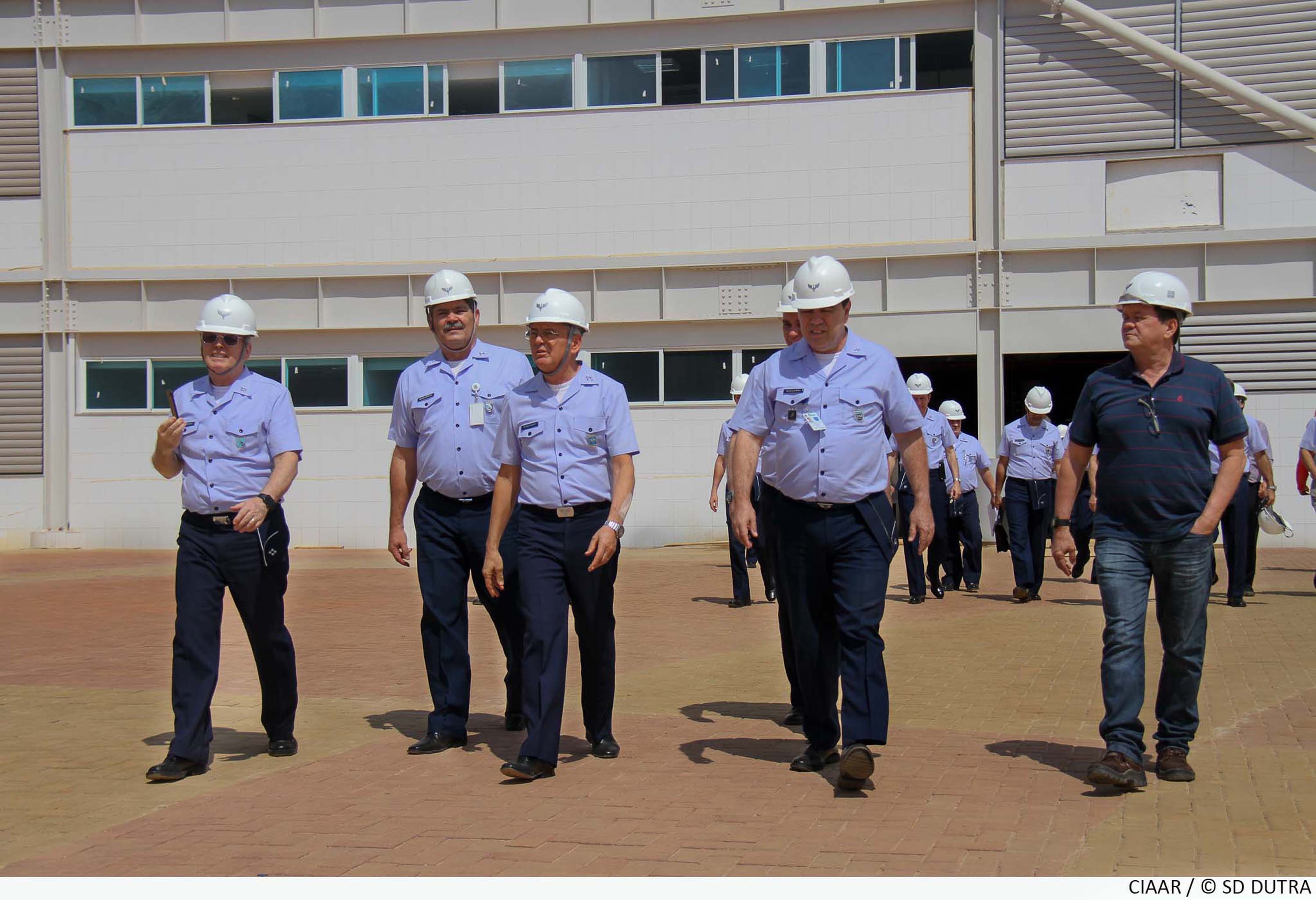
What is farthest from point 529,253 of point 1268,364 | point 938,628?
point 938,628

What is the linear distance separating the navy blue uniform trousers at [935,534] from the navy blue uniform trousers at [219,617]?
24.8ft

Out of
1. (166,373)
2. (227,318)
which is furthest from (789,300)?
(166,373)

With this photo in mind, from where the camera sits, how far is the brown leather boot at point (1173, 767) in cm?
615

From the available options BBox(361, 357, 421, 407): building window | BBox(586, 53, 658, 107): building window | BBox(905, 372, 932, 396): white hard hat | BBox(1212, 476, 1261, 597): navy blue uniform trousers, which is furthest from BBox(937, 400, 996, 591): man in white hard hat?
BBox(361, 357, 421, 407): building window

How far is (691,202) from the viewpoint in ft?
74.5

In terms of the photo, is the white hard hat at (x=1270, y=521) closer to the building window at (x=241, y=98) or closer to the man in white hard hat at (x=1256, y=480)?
the man in white hard hat at (x=1256, y=480)

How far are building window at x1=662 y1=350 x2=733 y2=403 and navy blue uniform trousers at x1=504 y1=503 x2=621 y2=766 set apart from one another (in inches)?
625

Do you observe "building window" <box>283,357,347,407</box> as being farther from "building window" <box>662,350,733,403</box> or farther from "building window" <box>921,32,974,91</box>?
"building window" <box>921,32,974,91</box>

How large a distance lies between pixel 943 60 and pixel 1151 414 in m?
16.9

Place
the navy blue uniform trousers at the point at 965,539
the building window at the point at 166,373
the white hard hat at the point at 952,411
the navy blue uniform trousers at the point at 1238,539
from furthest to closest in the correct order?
1. the building window at the point at 166,373
2. the white hard hat at the point at 952,411
3. the navy blue uniform trousers at the point at 965,539
4. the navy blue uniform trousers at the point at 1238,539

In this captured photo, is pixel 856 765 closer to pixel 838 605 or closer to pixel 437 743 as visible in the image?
pixel 838 605

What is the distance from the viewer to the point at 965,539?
50.5 feet

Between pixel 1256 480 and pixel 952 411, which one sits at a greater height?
pixel 952 411

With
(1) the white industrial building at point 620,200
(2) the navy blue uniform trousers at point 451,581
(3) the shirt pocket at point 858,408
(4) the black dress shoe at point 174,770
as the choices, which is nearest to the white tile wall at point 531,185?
(1) the white industrial building at point 620,200
